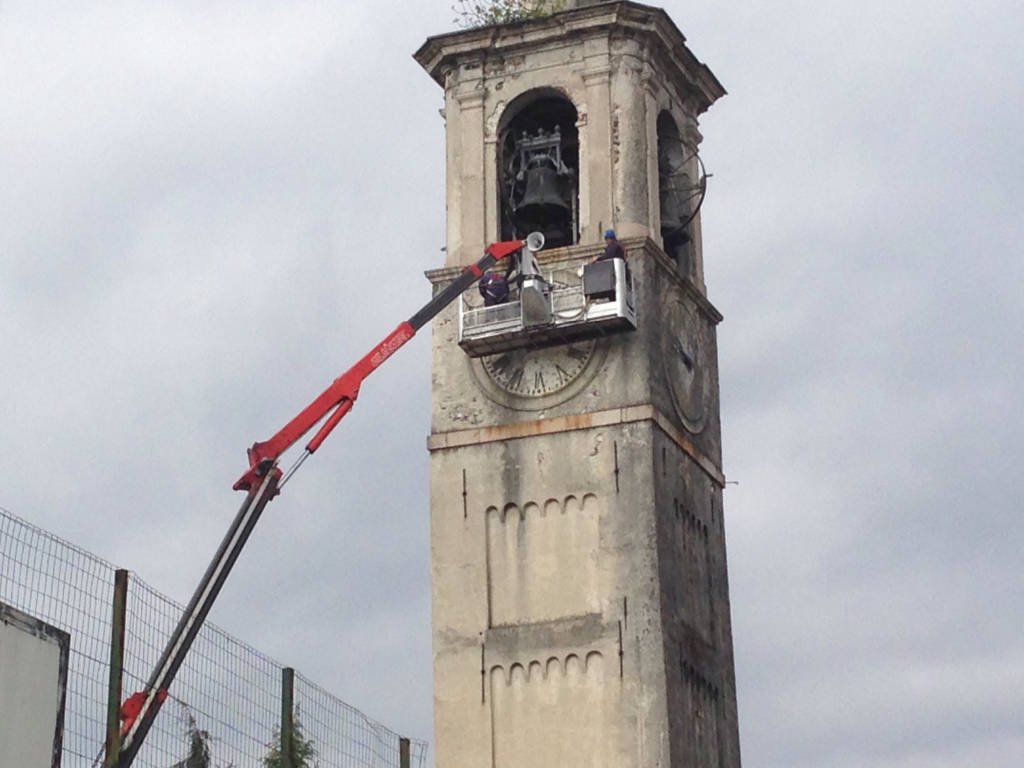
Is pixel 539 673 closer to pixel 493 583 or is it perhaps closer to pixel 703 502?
pixel 493 583

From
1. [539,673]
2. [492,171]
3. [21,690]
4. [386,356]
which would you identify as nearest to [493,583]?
[539,673]

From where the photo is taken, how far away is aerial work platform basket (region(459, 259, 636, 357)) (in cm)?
4206

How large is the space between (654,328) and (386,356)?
5.12 metres

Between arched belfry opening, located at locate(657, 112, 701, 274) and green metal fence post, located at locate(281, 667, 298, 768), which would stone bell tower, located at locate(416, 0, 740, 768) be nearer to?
arched belfry opening, located at locate(657, 112, 701, 274)

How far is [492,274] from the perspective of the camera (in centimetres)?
4306

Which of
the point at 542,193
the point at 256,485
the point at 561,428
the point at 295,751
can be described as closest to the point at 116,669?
the point at 295,751

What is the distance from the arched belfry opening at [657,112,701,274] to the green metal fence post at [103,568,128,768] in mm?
21988

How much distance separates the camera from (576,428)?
42312 mm

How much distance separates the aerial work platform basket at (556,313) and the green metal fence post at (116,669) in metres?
17.4

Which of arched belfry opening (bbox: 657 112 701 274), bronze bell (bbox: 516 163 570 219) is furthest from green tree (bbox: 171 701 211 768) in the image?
arched belfry opening (bbox: 657 112 701 274)

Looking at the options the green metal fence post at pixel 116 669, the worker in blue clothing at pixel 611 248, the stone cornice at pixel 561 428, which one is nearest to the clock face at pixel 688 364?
the stone cornice at pixel 561 428

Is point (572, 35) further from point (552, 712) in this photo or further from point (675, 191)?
point (552, 712)

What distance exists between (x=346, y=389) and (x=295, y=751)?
1028 cm

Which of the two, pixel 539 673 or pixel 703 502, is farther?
pixel 703 502
